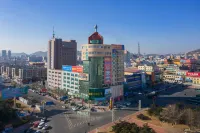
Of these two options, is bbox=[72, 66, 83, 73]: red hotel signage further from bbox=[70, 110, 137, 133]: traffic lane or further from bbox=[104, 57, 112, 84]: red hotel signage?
bbox=[70, 110, 137, 133]: traffic lane

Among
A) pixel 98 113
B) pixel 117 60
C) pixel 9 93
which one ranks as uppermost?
pixel 117 60

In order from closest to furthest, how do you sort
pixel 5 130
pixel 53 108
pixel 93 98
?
pixel 5 130
pixel 53 108
pixel 93 98

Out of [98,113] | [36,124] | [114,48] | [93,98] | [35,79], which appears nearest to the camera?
[36,124]

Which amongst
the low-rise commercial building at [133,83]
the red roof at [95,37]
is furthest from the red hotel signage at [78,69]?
the low-rise commercial building at [133,83]

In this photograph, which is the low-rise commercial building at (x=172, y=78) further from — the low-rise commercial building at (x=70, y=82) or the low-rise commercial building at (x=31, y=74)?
the low-rise commercial building at (x=31, y=74)

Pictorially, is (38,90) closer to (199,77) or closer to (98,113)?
(98,113)

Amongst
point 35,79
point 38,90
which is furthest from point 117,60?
point 35,79
